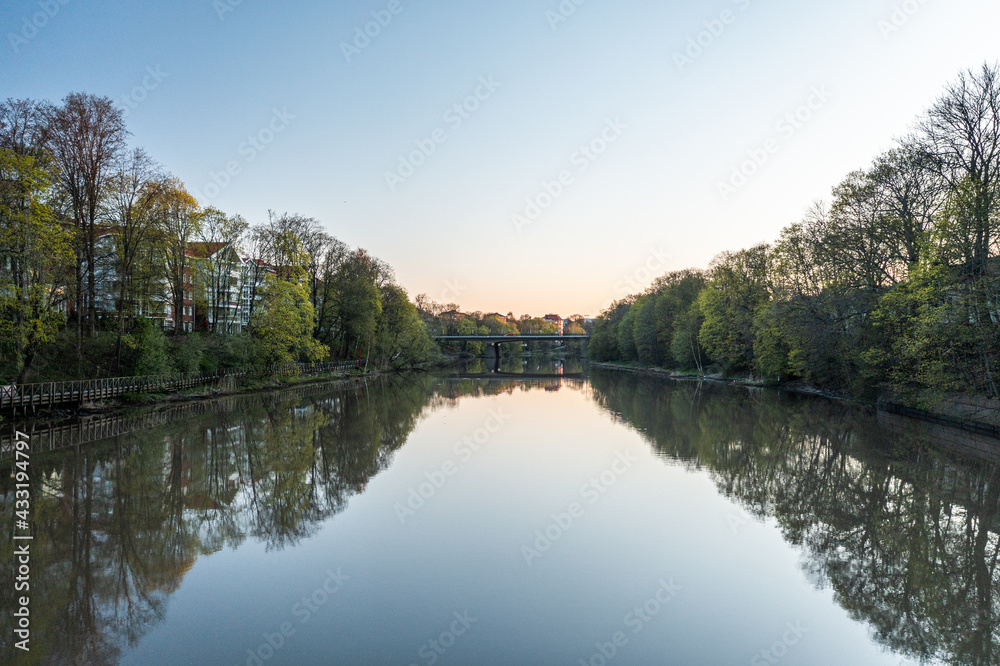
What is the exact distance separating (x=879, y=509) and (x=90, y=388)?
90.8 feet

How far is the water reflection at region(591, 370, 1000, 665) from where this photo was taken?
24.4ft

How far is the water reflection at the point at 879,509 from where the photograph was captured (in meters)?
7.45

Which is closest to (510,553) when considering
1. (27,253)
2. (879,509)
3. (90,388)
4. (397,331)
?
(879,509)

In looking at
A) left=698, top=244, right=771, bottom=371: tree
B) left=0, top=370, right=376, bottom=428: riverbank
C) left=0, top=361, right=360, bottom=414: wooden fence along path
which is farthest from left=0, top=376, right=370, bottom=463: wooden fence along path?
left=698, top=244, right=771, bottom=371: tree

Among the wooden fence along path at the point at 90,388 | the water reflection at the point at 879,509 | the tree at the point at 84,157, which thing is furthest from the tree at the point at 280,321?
the water reflection at the point at 879,509

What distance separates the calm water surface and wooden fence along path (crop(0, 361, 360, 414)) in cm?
512

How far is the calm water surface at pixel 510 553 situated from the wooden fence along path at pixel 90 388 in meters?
5.12

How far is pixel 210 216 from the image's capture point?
3672 cm

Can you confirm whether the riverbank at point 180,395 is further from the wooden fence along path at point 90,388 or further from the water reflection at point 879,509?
the water reflection at point 879,509

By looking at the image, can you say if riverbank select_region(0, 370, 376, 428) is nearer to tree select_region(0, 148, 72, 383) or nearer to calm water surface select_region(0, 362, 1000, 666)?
tree select_region(0, 148, 72, 383)

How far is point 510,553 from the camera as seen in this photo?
371 inches

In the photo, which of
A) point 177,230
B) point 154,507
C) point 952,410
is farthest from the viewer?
point 177,230

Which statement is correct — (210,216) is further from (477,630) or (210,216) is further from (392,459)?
(477,630)

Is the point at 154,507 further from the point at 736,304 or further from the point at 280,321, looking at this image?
the point at 736,304
